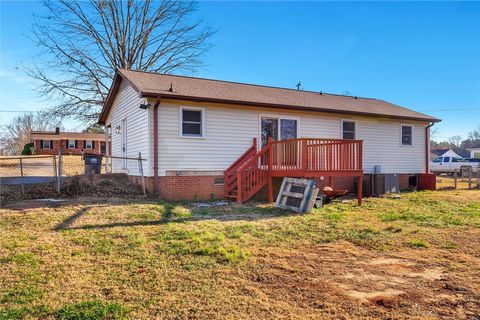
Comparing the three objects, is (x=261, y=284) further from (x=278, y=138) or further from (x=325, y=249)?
(x=278, y=138)

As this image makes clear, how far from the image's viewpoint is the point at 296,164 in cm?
1069

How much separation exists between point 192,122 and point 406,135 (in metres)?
10.2

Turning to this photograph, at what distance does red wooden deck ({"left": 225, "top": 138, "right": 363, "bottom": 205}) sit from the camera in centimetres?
1027

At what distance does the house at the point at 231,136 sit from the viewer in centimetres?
1069

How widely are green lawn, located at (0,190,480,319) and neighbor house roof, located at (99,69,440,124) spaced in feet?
14.0

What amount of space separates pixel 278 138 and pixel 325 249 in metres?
7.52

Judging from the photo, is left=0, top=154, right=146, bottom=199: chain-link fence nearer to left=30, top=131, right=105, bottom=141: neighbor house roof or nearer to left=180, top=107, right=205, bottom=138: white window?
left=180, top=107, right=205, bottom=138: white window

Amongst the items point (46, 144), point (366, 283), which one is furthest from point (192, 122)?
point (46, 144)

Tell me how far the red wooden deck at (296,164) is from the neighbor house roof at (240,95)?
81.4 inches

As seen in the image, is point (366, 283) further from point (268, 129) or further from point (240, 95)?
point (240, 95)

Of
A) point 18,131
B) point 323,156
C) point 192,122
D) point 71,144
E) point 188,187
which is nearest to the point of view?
point 323,156

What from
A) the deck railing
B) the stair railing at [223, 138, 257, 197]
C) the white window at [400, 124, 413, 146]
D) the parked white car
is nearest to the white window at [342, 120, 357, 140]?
the white window at [400, 124, 413, 146]

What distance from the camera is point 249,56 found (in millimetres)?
20453

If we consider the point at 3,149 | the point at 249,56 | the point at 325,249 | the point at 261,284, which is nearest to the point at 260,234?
the point at 325,249
